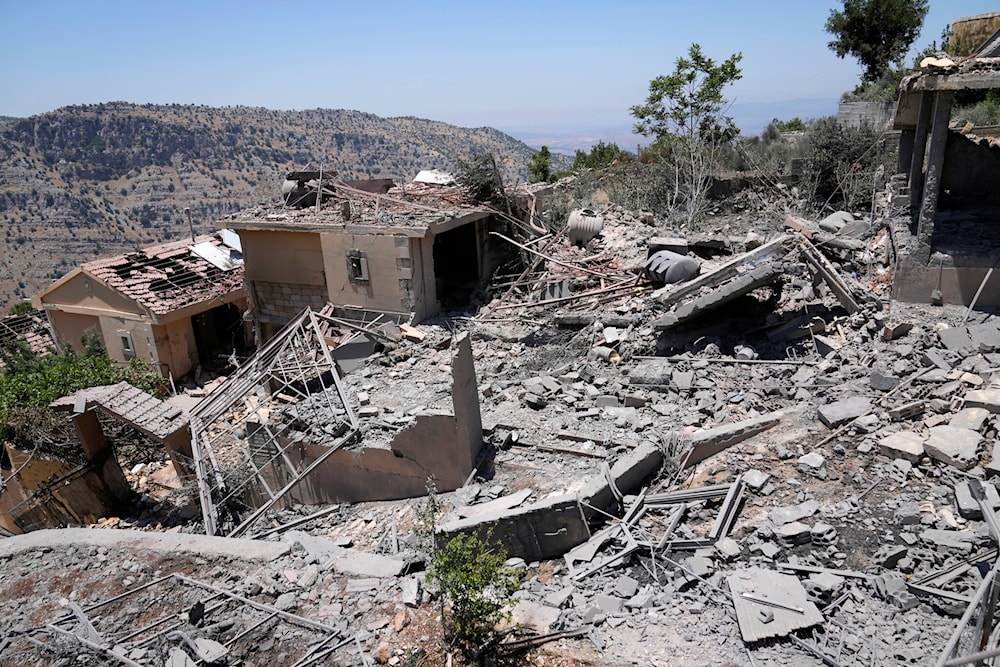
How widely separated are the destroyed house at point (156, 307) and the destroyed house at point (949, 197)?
15725mm

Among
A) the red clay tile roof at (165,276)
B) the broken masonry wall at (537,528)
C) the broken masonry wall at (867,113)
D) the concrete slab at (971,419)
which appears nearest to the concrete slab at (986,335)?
the concrete slab at (971,419)

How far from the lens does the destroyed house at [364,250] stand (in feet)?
42.1

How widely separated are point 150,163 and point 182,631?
66.1 m

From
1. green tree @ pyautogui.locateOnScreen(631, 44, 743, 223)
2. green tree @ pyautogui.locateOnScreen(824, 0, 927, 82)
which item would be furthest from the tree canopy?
green tree @ pyautogui.locateOnScreen(824, 0, 927, 82)

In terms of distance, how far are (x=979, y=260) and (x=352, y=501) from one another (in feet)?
28.9

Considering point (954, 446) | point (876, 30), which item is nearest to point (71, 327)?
point (954, 446)

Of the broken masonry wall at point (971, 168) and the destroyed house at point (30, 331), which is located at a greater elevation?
the broken masonry wall at point (971, 168)

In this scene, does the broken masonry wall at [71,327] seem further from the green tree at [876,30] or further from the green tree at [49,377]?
the green tree at [876,30]

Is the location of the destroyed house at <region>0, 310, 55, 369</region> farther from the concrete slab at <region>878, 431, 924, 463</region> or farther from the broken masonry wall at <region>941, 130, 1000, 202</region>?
the broken masonry wall at <region>941, 130, 1000, 202</region>

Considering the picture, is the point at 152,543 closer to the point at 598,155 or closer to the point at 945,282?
the point at 945,282

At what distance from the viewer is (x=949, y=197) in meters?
11.3

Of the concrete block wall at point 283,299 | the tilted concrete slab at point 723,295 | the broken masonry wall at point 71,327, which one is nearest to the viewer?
the tilted concrete slab at point 723,295

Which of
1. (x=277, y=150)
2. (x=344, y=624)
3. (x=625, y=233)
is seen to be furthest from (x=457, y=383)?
(x=277, y=150)

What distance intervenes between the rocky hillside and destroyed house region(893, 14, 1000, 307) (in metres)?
42.4
